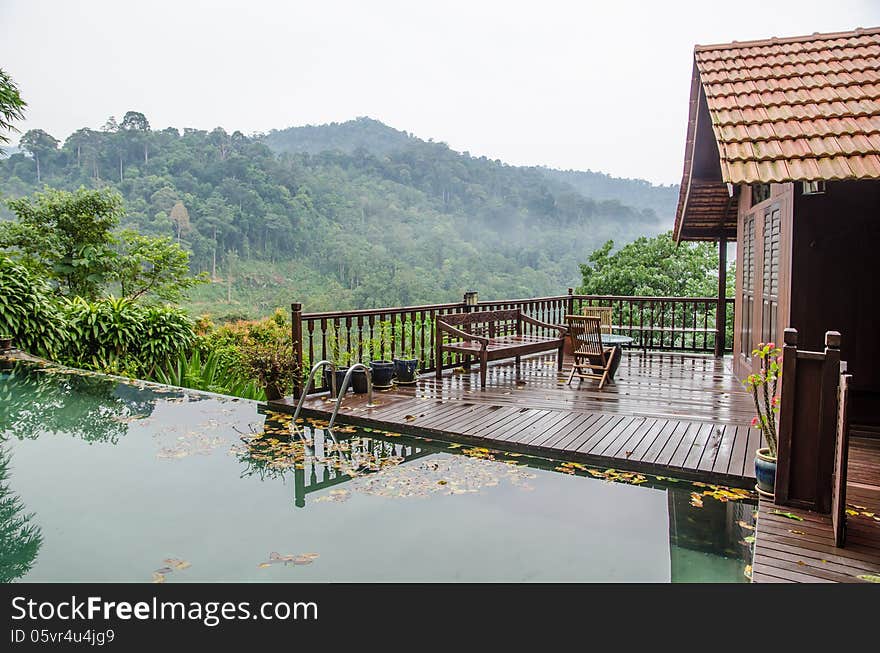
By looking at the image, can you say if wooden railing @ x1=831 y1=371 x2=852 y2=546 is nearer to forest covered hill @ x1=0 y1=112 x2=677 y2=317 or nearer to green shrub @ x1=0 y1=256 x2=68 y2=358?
green shrub @ x1=0 y1=256 x2=68 y2=358

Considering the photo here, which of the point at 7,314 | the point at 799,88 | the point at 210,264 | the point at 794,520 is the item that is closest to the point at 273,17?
the point at 210,264

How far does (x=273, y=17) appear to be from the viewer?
104 ft

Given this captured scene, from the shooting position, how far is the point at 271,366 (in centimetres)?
579

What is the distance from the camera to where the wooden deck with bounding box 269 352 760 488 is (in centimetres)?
420

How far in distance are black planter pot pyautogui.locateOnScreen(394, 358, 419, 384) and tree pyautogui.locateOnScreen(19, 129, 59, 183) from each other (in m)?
26.2

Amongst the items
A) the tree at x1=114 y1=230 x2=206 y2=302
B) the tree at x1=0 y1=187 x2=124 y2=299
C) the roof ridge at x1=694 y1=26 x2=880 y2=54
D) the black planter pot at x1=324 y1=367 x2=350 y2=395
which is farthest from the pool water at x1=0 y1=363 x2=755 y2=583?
the tree at x1=114 y1=230 x2=206 y2=302

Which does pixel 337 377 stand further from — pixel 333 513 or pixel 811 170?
pixel 811 170

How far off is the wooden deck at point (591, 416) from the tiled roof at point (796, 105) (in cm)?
195

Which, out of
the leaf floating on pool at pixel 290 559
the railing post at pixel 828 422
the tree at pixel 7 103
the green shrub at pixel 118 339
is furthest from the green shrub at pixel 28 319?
the railing post at pixel 828 422

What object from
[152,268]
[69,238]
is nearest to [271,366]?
[69,238]
